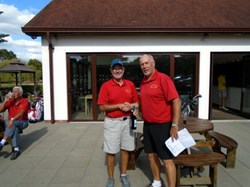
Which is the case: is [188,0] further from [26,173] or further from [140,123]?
[26,173]

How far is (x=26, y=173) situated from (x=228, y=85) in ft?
31.8

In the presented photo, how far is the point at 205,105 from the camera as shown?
24.4ft

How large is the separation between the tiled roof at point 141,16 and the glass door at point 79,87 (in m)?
1.08

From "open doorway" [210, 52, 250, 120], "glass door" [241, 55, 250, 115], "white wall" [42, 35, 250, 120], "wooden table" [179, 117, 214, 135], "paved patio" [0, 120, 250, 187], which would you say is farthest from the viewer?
"open doorway" [210, 52, 250, 120]

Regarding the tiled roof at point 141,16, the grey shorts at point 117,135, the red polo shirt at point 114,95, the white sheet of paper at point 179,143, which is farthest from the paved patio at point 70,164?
the tiled roof at point 141,16

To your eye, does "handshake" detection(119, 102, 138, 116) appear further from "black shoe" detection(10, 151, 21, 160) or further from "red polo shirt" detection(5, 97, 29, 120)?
"black shoe" detection(10, 151, 21, 160)

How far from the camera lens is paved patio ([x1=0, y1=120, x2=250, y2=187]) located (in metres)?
3.40

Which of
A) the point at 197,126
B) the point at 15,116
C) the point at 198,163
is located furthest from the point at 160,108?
the point at 15,116

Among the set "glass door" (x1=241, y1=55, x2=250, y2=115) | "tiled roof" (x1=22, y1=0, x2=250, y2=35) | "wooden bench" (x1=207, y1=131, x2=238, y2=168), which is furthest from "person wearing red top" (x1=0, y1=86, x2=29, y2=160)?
"glass door" (x1=241, y1=55, x2=250, y2=115)

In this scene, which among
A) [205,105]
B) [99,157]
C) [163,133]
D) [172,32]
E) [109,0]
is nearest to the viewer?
[163,133]

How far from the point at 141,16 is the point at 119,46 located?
1436mm

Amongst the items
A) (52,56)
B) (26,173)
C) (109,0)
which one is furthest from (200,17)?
(26,173)

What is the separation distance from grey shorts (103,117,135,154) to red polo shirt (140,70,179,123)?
0.41 meters

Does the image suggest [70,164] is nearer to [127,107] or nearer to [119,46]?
[127,107]
